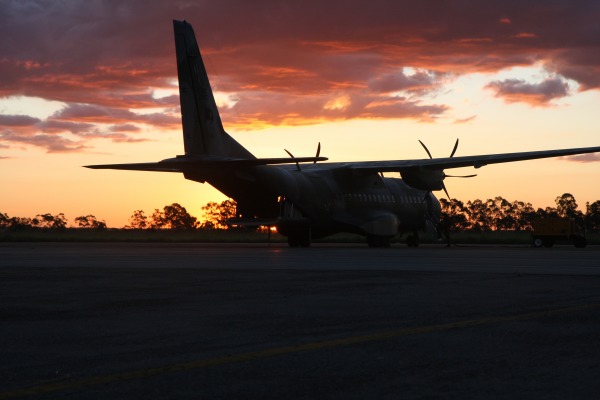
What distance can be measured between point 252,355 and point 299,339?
1.11 meters

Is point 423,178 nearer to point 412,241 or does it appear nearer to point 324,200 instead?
point 324,200

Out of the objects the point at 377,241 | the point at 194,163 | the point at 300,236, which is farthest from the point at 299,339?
the point at 377,241

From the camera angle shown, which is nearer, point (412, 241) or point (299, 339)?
point (299, 339)

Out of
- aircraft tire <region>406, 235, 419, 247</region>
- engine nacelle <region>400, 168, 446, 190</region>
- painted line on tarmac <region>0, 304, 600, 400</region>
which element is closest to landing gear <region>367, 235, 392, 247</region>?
aircraft tire <region>406, 235, 419, 247</region>

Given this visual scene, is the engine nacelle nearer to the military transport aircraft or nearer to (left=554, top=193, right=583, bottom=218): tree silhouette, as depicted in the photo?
the military transport aircraft

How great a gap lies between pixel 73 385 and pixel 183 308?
536cm

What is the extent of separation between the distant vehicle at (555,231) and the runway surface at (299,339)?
A: 114 ft

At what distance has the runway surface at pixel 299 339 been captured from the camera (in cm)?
620

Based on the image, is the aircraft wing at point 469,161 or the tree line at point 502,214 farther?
the tree line at point 502,214

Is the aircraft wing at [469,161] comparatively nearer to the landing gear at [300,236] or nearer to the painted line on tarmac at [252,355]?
the landing gear at [300,236]

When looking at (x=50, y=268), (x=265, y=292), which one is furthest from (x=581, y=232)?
(x=265, y=292)

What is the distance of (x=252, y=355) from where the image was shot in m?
7.55

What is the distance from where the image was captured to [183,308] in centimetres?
1155

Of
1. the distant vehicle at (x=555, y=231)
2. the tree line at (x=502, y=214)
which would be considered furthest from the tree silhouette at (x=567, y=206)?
the distant vehicle at (x=555, y=231)
